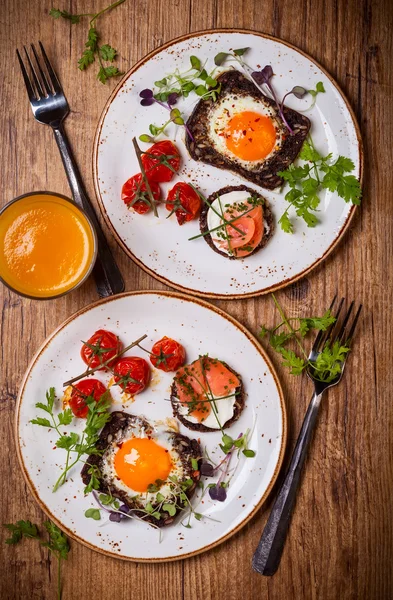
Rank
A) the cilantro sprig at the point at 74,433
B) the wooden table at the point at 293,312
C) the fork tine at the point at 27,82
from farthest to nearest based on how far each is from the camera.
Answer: the wooden table at the point at 293,312, the fork tine at the point at 27,82, the cilantro sprig at the point at 74,433

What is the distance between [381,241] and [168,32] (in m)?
1.73

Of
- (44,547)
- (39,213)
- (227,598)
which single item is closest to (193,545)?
(227,598)

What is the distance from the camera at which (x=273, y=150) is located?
3.14m

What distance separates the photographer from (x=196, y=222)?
3.16 metres

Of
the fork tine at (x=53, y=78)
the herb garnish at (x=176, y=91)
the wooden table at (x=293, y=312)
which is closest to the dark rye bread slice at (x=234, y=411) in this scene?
the wooden table at (x=293, y=312)

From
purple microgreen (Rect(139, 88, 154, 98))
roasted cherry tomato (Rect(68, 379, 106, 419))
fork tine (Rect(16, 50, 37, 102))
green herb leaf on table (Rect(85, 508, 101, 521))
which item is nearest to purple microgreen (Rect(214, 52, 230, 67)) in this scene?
purple microgreen (Rect(139, 88, 154, 98))

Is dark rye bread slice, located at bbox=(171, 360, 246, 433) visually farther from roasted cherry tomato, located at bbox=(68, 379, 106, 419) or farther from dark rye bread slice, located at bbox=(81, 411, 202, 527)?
roasted cherry tomato, located at bbox=(68, 379, 106, 419)

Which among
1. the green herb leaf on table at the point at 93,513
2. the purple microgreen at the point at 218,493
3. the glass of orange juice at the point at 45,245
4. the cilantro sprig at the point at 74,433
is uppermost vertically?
the glass of orange juice at the point at 45,245

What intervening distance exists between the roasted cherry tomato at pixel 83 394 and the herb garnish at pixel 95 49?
1.72 meters

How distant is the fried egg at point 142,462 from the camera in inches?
119

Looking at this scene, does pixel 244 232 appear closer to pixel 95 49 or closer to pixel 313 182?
pixel 313 182

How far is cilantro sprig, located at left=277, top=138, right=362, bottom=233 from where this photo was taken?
3.03 m

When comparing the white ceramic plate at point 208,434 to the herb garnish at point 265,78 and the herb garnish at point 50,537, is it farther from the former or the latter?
the herb garnish at point 265,78

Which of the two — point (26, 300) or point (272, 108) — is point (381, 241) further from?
point (26, 300)
